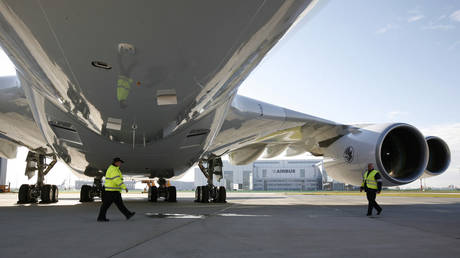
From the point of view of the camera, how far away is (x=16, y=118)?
7871mm

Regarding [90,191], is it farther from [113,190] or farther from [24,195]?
[113,190]

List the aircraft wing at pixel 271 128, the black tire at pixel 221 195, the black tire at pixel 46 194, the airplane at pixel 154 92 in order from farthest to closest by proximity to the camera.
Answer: the black tire at pixel 221 195 < the black tire at pixel 46 194 < the aircraft wing at pixel 271 128 < the airplane at pixel 154 92

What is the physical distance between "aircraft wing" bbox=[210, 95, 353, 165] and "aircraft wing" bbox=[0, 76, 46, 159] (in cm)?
405

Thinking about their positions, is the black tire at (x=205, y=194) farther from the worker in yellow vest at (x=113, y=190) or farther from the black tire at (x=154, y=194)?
the worker in yellow vest at (x=113, y=190)

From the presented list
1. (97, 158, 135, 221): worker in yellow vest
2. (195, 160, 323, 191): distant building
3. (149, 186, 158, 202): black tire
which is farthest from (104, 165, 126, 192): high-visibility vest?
(195, 160, 323, 191): distant building

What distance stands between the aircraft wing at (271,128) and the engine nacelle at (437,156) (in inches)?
92.2

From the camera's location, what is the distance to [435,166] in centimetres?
975

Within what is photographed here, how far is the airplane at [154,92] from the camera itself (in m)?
3.08

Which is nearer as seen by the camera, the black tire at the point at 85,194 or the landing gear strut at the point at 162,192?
the black tire at the point at 85,194

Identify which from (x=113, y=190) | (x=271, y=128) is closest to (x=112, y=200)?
(x=113, y=190)

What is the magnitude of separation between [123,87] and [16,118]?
15.9 ft

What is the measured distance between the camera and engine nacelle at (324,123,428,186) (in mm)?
8125

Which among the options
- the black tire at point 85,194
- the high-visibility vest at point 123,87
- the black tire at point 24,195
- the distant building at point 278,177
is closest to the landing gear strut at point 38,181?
the black tire at point 24,195

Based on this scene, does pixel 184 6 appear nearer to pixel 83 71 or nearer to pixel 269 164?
pixel 83 71
